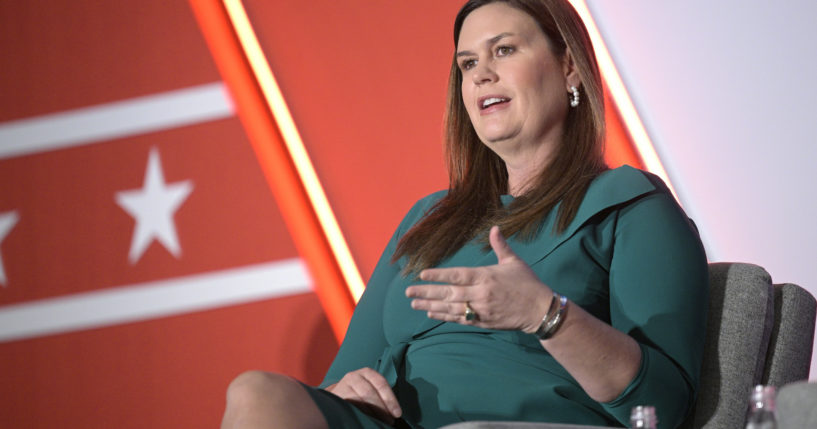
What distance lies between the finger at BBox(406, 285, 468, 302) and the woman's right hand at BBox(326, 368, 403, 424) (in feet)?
0.94

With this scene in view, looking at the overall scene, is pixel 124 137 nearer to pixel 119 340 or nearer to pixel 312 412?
pixel 119 340

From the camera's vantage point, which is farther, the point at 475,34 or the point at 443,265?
the point at 475,34

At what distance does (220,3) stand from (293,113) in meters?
0.38

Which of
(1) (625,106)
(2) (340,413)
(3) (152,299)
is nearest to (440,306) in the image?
(2) (340,413)

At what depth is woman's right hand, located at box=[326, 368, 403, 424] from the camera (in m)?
1.21

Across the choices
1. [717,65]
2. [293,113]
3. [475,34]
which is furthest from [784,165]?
[293,113]

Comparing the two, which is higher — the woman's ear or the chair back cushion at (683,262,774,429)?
the woman's ear

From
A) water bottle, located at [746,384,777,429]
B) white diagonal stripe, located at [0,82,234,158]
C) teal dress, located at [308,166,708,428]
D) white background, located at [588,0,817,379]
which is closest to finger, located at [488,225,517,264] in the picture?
teal dress, located at [308,166,708,428]

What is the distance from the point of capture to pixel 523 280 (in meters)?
1.02

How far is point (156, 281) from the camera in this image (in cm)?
221

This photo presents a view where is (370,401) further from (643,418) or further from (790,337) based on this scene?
(790,337)

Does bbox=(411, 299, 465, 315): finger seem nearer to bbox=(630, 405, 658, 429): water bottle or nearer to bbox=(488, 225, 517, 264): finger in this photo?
bbox=(488, 225, 517, 264): finger

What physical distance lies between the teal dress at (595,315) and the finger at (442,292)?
0.61 feet

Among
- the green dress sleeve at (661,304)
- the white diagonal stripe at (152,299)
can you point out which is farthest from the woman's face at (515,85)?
the white diagonal stripe at (152,299)
